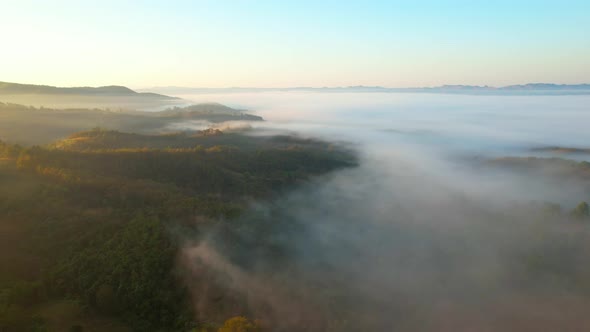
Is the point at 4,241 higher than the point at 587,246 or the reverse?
higher

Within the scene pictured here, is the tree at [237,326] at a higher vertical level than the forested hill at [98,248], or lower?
lower

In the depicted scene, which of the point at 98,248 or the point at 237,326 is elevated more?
the point at 98,248

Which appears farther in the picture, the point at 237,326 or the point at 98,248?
the point at 98,248

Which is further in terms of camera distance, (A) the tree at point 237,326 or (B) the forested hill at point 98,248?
(B) the forested hill at point 98,248

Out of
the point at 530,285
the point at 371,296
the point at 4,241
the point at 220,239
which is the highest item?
the point at 4,241

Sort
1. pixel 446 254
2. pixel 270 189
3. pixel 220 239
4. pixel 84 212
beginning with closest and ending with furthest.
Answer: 1. pixel 84 212
2. pixel 220 239
3. pixel 446 254
4. pixel 270 189


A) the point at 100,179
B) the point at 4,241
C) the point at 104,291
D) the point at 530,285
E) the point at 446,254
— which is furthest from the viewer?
the point at 446,254

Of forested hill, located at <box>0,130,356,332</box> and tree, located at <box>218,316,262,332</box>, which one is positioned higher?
forested hill, located at <box>0,130,356,332</box>

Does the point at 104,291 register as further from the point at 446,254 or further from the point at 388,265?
the point at 446,254

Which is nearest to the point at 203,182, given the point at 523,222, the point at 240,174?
the point at 240,174

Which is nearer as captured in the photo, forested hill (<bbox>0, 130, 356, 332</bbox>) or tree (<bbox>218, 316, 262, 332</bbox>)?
tree (<bbox>218, 316, 262, 332</bbox>)

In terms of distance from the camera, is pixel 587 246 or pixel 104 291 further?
pixel 587 246
